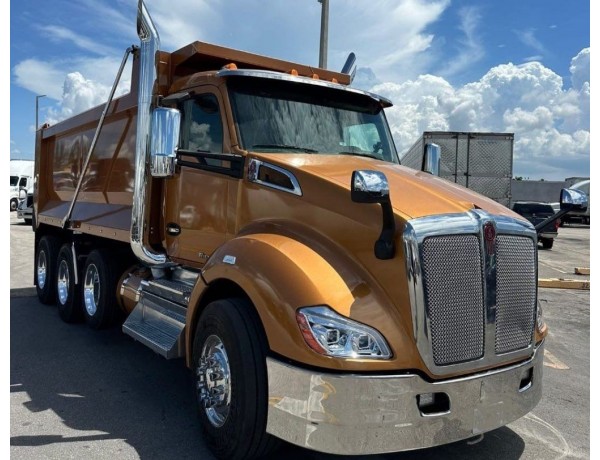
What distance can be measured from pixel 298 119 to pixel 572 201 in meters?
2.25

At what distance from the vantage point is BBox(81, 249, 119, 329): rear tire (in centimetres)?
659

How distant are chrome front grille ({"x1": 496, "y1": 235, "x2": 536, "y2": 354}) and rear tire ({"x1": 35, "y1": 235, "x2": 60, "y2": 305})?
733 cm

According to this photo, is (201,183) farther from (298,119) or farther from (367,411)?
(367,411)

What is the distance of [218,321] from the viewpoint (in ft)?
11.6

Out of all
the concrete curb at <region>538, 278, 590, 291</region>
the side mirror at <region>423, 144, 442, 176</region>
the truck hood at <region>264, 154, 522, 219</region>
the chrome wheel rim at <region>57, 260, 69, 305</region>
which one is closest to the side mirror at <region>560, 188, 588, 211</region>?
the truck hood at <region>264, 154, 522, 219</region>

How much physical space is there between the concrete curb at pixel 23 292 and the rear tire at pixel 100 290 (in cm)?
320

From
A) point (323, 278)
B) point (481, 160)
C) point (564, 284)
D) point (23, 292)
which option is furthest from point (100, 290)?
point (481, 160)

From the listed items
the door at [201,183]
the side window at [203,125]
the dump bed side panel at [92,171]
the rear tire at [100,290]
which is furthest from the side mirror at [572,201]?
the rear tire at [100,290]

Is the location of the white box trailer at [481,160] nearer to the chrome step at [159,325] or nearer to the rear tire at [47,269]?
the rear tire at [47,269]

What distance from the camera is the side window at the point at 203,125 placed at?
4.39 metres

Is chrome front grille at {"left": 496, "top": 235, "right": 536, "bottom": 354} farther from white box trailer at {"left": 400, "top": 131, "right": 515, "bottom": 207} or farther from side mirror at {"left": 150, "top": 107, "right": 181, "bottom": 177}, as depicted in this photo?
white box trailer at {"left": 400, "top": 131, "right": 515, "bottom": 207}

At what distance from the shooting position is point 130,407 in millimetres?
4547

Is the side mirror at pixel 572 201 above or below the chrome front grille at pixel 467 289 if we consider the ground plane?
above

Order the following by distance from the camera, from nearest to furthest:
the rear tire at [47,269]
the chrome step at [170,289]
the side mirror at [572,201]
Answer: the side mirror at [572,201], the chrome step at [170,289], the rear tire at [47,269]
